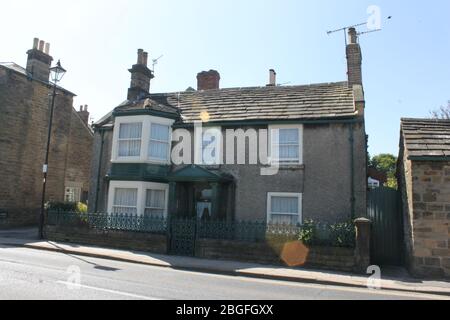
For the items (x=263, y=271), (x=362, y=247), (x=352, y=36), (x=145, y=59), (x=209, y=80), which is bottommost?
(x=263, y=271)

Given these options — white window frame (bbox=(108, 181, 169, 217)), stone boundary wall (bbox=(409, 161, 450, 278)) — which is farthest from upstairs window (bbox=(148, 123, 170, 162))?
stone boundary wall (bbox=(409, 161, 450, 278))

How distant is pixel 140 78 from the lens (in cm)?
2125

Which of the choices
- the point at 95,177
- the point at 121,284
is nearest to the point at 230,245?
the point at 121,284

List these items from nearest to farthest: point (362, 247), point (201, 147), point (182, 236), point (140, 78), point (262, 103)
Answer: point (362, 247) → point (182, 236) → point (201, 147) → point (262, 103) → point (140, 78)

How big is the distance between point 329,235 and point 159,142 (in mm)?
8984

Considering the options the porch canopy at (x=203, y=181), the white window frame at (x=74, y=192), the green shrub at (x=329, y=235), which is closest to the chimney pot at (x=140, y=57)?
the porch canopy at (x=203, y=181)

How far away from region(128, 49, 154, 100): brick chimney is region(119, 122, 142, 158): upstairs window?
10.5 ft

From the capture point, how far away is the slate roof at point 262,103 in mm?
16391

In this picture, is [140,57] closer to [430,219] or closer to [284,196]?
[284,196]

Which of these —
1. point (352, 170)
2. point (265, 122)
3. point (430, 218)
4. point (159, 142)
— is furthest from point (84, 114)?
point (430, 218)

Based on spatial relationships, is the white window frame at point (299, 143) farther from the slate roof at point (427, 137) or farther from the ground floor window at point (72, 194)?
the ground floor window at point (72, 194)

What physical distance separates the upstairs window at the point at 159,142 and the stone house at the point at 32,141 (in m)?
10.9

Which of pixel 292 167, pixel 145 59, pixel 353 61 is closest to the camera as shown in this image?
pixel 292 167
